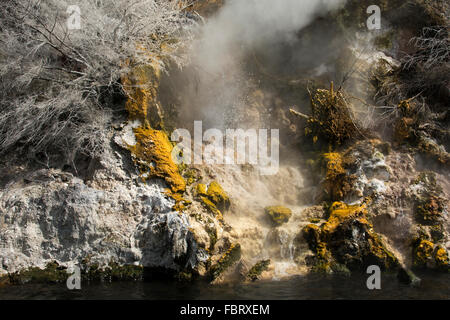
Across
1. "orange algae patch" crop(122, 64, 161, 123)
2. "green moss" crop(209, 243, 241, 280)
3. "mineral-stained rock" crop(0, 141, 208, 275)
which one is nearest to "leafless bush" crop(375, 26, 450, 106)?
"green moss" crop(209, 243, 241, 280)

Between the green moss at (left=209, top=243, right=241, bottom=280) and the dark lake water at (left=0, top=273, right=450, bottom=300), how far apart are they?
24 centimetres

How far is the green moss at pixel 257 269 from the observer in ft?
16.3

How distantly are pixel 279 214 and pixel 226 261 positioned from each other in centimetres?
127

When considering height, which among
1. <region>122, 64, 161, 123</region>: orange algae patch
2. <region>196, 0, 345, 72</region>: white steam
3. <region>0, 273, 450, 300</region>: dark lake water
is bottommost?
<region>0, 273, 450, 300</region>: dark lake water

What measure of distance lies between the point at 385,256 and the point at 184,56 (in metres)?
4.90

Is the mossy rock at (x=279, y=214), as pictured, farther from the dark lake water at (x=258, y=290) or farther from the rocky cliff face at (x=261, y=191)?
the dark lake water at (x=258, y=290)

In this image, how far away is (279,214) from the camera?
5.76 metres

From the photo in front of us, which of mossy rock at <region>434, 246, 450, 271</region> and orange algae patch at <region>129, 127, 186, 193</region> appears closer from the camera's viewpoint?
mossy rock at <region>434, 246, 450, 271</region>

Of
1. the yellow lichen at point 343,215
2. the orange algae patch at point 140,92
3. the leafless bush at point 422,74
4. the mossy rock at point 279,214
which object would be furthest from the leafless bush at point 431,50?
the orange algae patch at point 140,92

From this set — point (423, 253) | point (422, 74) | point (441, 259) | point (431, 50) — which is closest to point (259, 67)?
point (422, 74)

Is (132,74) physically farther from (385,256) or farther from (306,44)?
(385,256)

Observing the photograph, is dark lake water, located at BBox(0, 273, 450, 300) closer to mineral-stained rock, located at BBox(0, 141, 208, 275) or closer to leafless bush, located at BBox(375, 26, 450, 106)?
mineral-stained rock, located at BBox(0, 141, 208, 275)

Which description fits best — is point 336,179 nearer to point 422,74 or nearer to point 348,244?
point 348,244

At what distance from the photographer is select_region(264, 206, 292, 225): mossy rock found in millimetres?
5738
